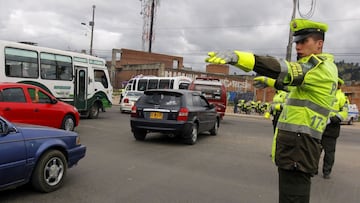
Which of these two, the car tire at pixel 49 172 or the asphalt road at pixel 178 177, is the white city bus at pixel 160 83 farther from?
the car tire at pixel 49 172

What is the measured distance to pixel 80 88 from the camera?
1534 cm

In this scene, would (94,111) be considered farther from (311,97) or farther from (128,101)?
(311,97)

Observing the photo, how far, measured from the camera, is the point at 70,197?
15.3 feet

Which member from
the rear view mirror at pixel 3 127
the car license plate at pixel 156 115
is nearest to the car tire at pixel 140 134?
the car license plate at pixel 156 115

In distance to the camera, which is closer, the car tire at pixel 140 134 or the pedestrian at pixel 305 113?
the pedestrian at pixel 305 113

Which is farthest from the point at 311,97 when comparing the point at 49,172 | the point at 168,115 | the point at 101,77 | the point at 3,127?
the point at 101,77

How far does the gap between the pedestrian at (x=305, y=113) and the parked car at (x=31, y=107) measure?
746 cm

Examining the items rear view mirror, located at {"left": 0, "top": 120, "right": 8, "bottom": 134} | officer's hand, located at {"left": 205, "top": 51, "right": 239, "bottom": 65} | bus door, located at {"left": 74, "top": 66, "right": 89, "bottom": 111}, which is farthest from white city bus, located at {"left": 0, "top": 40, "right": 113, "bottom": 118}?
officer's hand, located at {"left": 205, "top": 51, "right": 239, "bottom": 65}

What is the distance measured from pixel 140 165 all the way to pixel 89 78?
10.1 meters

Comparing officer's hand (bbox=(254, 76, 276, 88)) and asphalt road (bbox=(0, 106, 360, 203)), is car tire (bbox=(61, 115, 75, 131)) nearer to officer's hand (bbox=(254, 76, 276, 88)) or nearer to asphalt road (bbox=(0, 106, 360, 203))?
asphalt road (bbox=(0, 106, 360, 203))

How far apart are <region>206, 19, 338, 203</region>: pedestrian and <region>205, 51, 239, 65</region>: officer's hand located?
0.42 metres

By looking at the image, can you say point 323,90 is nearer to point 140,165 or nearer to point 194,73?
point 140,165

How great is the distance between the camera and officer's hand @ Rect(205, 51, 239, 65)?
2354 mm

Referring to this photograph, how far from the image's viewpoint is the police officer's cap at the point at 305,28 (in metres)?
2.79
